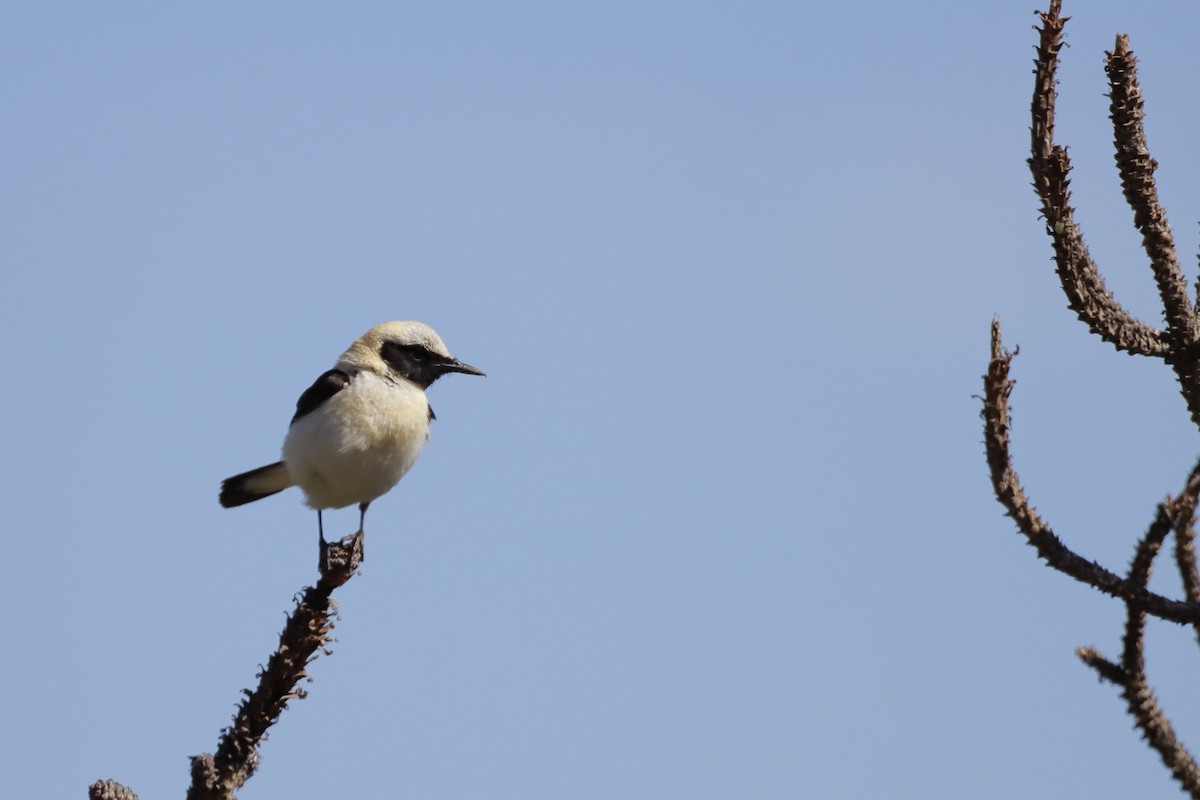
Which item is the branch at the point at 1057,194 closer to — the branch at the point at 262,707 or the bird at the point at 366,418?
the branch at the point at 262,707

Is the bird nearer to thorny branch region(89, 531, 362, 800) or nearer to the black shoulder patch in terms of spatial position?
the black shoulder patch

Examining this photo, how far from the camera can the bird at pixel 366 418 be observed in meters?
8.07

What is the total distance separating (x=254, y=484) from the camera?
916 centimetres

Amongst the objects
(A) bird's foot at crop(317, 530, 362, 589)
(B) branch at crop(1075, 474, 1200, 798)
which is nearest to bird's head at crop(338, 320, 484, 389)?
(A) bird's foot at crop(317, 530, 362, 589)

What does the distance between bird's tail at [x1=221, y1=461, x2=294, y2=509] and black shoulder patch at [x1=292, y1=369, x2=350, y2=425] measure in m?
0.66

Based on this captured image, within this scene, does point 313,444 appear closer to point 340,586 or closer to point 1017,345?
point 340,586

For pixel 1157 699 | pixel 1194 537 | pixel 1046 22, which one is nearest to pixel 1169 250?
pixel 1046 22

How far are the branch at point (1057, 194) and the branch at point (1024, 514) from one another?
0.79 metres

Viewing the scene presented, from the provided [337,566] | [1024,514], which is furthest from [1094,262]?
[337,566]

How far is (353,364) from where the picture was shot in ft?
28.2

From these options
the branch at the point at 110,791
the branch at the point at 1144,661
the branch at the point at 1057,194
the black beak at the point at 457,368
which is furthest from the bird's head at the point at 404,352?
the branch at the point at 1144,661

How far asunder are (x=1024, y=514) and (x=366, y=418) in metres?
5.12

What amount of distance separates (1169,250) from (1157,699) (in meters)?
1.58

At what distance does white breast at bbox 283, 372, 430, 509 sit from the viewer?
26.4 feet
